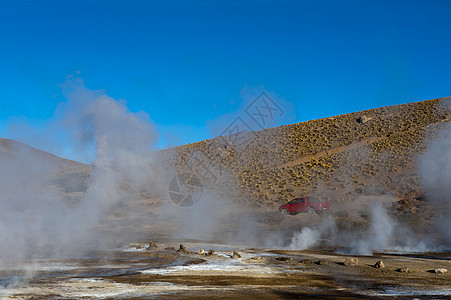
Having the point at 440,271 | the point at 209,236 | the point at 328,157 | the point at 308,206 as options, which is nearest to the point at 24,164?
the point at 209,236

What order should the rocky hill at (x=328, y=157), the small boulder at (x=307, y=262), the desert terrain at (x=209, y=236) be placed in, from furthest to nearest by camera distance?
the rocky hill at (x=328, y=157), the small boulder at (x=307, y=262), the desert terrain at (x=209, y=236)

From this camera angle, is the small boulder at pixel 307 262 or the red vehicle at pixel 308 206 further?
the red vehicle at pixel 308 206

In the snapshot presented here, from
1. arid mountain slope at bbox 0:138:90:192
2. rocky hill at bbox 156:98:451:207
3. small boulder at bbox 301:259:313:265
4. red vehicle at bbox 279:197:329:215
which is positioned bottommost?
small boulder at bbox 301:259:313:265

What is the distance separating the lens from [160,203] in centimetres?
2675

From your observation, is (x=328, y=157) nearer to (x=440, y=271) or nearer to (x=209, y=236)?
(x=209, y=236)

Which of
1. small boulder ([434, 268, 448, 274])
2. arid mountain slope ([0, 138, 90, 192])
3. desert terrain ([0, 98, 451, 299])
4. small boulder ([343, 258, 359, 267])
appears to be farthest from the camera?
arid mountain slope ([0, 138, 90, 192])

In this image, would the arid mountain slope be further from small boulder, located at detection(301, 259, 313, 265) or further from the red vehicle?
the red vehicle

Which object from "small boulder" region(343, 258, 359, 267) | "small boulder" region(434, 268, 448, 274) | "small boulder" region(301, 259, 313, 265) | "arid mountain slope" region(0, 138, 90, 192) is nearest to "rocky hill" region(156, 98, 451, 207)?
"arid mountain slope" region(0, 138, 90, 192)

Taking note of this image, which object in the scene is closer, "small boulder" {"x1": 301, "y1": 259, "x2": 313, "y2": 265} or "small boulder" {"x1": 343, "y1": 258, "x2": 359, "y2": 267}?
"small boulder" {"x1": 343, "y1": 258, "x2": 359, "y2": 267}

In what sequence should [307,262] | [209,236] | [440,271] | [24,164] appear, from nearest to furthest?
[440,271] → [307,262] → [24,164] → [209,236]

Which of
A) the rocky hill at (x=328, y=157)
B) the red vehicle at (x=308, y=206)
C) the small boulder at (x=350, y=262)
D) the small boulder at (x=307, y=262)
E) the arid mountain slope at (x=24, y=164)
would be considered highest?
the rocky hill at (x=328, y=157)

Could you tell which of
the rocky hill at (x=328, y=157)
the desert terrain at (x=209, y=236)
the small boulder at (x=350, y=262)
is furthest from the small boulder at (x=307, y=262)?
the rocky hill at (x=328, y=157)

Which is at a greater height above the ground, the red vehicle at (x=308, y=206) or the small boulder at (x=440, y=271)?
the red vehicle at (x=308, y=206)

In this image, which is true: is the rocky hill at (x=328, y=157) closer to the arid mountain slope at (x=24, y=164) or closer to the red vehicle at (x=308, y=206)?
the red vehicle at (x=308, y=206)
